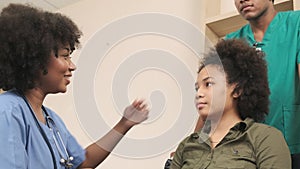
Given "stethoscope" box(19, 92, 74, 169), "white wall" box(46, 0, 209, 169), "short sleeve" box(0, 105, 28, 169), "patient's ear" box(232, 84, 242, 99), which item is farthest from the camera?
"white wall" box(46, 0, 209, 169)

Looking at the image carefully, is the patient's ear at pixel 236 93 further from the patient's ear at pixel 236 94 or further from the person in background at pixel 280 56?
the person in background at pixel 280 56

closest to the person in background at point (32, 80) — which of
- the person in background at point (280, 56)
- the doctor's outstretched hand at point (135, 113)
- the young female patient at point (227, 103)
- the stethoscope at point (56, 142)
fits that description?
the stethoscope at point (56, 142)

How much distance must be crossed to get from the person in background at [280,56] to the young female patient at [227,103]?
7 cm

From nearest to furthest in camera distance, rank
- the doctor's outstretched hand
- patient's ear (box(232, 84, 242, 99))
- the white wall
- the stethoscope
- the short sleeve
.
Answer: the short sleeve < the stethoscope < patient's ear (box(232, 84, 242, 99)) < the doctor's outstretched hand < the white wall

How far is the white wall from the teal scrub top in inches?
12.8

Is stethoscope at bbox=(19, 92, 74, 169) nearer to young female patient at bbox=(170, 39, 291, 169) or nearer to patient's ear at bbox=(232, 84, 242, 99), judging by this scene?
young female patient at bbox=(170, 39, 291, 169)

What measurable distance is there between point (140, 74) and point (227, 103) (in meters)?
0.89

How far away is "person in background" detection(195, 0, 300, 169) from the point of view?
125 cm

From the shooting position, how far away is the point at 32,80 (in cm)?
116

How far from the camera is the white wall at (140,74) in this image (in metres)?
1.66

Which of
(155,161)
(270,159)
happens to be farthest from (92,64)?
(270,159)

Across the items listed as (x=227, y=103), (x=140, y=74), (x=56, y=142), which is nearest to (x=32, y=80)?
(x=56, y=142)

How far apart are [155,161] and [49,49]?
988mm

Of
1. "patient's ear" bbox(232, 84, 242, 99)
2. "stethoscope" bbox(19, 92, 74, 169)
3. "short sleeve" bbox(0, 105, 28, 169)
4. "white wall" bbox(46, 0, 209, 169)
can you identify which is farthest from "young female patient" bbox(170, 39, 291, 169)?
"short sleeve" bbox(0, 105, 28, 169)
